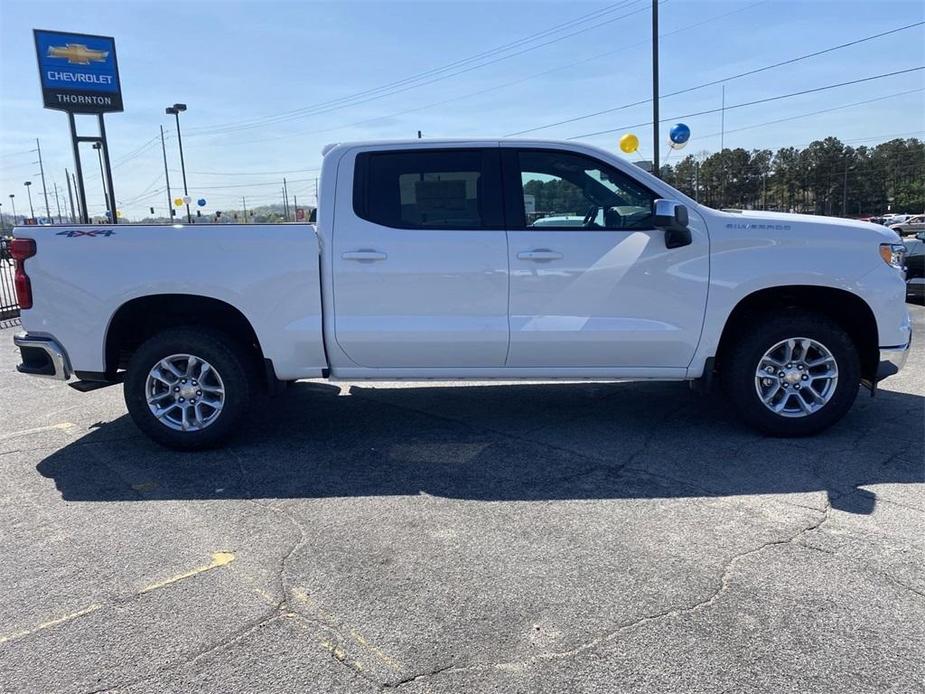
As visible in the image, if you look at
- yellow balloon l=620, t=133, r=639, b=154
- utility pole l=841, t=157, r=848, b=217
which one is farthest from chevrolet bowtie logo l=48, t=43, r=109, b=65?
utility pole l=841, t=157, r=848, b=217

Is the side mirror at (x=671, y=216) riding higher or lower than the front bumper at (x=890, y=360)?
higher

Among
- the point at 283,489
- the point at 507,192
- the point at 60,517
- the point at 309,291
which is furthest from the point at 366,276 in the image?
the point at 60,517

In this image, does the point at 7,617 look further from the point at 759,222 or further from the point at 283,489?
the point at 759,222

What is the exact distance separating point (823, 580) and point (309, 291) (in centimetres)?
341

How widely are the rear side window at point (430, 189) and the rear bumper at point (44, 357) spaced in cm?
227

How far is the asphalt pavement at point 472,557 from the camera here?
8.23ft

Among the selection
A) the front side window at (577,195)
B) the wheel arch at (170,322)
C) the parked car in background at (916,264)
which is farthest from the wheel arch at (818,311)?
the parked car in background at (916,264)

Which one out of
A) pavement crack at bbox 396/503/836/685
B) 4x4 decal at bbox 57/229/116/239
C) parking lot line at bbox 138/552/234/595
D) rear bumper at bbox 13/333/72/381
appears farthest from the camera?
rear bumper at bbox 13/333/72/381

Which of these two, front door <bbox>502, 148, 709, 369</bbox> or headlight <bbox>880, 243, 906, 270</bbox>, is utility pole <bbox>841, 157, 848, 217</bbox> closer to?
headlight <bbox>880, 243, 906, 270</bbox>

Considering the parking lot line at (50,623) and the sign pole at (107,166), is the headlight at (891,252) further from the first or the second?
the sign pole at (107,166)

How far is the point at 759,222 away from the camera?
184 inches

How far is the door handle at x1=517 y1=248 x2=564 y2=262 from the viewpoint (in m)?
4.67

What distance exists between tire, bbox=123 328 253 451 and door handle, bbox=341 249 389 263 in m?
1.08

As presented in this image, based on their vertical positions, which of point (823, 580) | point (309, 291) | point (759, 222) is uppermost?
point (759, 222)
